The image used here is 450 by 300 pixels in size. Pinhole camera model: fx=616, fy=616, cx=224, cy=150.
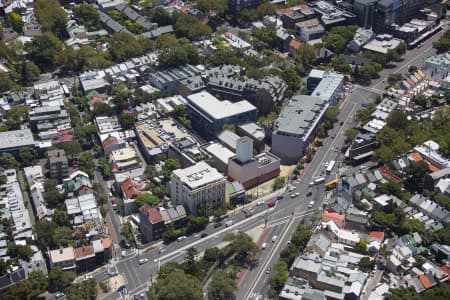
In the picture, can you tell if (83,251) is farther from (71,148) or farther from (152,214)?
(71,148)

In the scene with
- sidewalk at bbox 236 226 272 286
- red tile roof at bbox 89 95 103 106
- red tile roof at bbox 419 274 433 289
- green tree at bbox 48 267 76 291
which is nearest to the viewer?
red tile roof at bbox 419 274 433 289

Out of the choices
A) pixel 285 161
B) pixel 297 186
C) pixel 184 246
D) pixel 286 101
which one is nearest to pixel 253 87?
pixel 286 101

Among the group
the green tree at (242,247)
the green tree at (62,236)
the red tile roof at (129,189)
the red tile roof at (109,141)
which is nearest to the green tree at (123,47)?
the red tile roof at (109,141)

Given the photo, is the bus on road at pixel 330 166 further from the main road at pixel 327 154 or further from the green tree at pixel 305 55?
the green tree at pixel 305 55

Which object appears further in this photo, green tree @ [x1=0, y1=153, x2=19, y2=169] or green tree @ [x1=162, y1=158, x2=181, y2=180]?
green tree @ [x1=0, y1=153, x2=19, y2=169]

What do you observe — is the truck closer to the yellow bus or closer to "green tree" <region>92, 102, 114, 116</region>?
the yellow bus

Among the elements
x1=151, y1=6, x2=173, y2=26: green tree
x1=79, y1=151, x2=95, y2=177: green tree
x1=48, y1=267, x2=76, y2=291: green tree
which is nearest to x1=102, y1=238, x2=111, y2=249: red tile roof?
x1=48, y1=267, x2=76, y2=291: green tree

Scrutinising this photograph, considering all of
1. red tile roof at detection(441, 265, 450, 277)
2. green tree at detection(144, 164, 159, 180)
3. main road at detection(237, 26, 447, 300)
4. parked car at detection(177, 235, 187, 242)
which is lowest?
main road at detection(237, 26, 447, 300)
